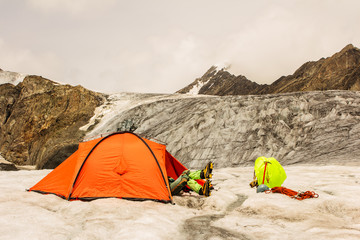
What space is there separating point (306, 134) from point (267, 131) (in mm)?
2840

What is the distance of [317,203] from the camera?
616 centimetres

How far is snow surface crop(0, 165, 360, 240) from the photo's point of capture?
4172 mm

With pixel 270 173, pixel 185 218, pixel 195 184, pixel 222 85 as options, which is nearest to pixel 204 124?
pixel 270 173

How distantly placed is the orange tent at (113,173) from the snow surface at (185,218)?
0.42 m

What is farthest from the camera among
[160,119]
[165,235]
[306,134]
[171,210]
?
[160,119]

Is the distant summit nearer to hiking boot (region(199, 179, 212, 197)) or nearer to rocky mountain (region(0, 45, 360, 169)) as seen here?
rocky mountain (region(0, 45, 360, 169))

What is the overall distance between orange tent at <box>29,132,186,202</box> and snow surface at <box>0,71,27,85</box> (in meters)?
72.0

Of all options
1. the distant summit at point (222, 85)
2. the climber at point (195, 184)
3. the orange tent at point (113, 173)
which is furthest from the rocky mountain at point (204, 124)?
the distant summit at point (222, 85)

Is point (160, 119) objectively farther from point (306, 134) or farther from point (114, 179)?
point (114, 179)

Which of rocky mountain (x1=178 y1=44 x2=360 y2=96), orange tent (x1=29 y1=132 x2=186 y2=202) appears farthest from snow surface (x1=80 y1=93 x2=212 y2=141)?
rocky mountain (x1=178 y1=44 x2=360 y2=96)

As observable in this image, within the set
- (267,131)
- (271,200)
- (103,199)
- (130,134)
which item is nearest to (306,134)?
(267,131)

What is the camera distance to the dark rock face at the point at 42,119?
1439 inches

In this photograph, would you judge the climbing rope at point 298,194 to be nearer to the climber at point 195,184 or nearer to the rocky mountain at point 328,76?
the climber at point 195,184

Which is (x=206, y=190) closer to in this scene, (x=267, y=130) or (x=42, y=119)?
(x=267, y=130)
